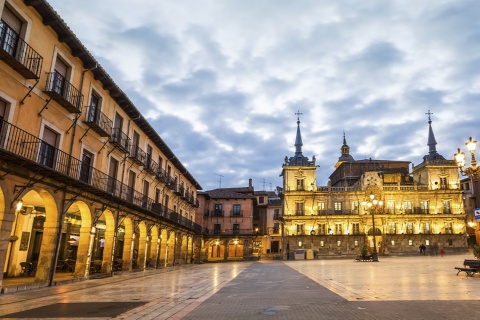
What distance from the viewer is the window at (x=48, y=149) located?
561 inches

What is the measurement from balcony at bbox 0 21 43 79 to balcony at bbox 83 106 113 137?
4.06m

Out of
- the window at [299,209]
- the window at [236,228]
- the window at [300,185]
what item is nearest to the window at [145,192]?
the window at [236,228]

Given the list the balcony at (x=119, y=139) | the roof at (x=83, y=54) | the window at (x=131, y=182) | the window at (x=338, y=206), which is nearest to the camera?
the roof at (x=83, y=54)

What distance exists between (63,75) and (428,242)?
196 feet

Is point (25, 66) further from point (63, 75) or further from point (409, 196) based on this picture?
point (409, 196)

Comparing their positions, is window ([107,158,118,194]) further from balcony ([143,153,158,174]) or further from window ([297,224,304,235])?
window ([297,224,304,235])

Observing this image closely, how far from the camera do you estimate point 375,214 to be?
58250 millimetres

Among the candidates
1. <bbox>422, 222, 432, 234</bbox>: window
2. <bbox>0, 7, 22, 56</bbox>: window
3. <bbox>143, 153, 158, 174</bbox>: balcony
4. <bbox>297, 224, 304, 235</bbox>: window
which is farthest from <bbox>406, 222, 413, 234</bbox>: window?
<bbox>0, 7, 22, 56</bbox>: window

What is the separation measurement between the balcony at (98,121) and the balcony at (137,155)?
3583mm

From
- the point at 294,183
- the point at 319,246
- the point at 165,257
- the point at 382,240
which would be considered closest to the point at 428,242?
the point at 382,240

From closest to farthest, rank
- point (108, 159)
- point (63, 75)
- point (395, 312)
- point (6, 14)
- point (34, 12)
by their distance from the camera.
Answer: point (395, 312) → point (6, 14) → point (34, 12) → point (63, 75) → point (108, 159)

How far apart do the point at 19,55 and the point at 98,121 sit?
622cm

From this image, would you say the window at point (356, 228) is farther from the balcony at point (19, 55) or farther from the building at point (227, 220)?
the balcony at point (19, 55)

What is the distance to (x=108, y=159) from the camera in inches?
809
